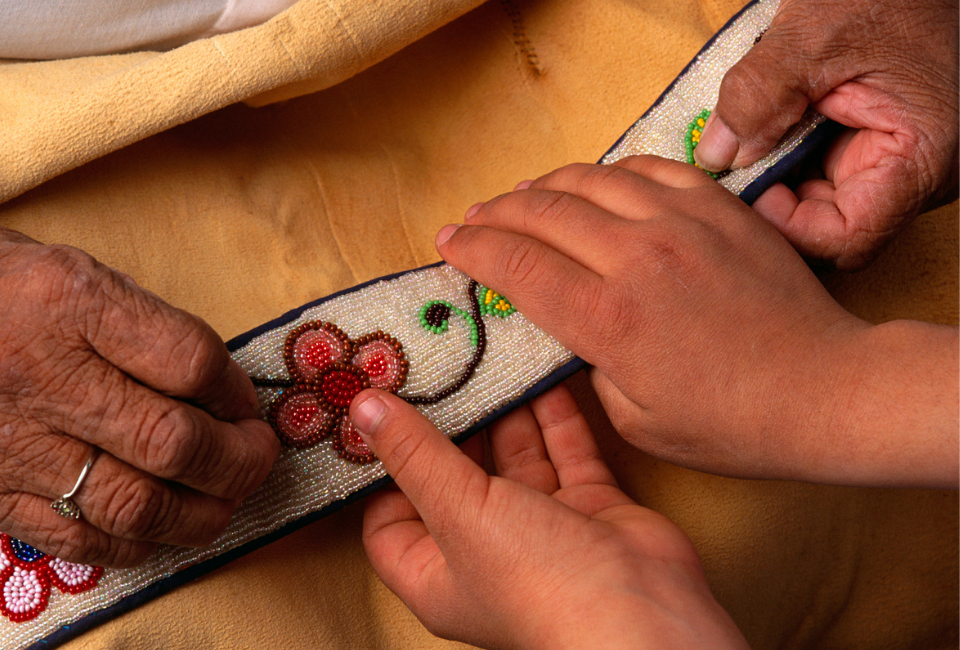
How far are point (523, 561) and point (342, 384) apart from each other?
320mm

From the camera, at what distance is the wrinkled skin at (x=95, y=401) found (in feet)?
2.15

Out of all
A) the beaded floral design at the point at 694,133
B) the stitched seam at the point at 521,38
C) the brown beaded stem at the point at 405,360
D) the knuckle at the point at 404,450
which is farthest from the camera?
the stitched seam at the point at 521,38

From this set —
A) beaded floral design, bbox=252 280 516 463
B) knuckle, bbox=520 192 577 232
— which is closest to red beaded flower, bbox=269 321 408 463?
beaded floral design, bbox=252 280 516 463

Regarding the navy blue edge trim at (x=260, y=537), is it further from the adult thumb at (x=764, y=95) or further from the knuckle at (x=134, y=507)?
the adult thumb at (x=764, y=95)

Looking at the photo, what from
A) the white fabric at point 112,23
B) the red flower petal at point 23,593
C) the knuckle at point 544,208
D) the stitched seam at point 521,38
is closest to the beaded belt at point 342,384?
the red flower petal at point 23,593

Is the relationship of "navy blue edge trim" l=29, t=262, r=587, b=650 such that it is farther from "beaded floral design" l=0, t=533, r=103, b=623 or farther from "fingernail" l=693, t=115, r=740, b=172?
"fingernail" l=693, t=115, r=740, b=172

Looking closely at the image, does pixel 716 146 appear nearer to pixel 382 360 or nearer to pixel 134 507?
pixel 382 360

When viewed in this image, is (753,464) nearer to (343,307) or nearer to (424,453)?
(424,453)

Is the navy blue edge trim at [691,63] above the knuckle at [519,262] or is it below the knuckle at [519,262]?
above

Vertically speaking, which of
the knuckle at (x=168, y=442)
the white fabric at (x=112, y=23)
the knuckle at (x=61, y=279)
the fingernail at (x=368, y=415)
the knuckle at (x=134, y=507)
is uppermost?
the white fabric at (x=112, y=23)

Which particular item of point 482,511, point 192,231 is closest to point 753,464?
point 482,511

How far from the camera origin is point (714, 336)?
2.49ft

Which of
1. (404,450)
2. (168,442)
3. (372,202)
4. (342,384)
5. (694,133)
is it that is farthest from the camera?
(372,202)

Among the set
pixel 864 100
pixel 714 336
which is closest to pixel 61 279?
pixel 714 336
